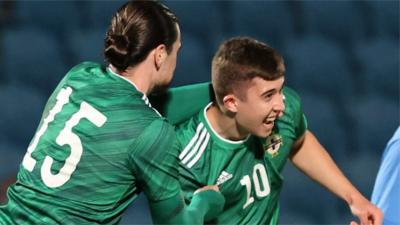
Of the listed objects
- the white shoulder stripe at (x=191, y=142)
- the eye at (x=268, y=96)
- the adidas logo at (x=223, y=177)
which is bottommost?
the adidas logo at (x=223, y=177)

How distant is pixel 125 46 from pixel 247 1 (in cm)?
180

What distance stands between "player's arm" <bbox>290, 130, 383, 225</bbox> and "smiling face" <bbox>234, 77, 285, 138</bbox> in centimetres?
20

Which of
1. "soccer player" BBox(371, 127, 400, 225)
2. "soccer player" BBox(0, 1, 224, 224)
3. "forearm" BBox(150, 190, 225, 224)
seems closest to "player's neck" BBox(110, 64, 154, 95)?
"soccer player" BBox(0, 1, 224, 224)

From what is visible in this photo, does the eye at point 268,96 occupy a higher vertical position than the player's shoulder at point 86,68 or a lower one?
lower

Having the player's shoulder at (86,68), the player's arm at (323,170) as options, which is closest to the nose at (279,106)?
the player's arm at (323,170)

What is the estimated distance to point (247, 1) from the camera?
3.33 meters

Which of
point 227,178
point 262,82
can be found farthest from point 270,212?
point 262,82

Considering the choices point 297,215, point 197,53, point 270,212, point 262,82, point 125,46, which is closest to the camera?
point 125,46

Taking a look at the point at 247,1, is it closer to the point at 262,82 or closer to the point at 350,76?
the point at 350,76

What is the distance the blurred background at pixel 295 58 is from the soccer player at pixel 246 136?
1.02 m

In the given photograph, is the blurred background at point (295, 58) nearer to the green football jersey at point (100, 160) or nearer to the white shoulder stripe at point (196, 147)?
the white shoulder stripe at point (196, 147)

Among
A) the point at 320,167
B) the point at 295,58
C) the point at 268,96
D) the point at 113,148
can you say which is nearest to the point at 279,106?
the point at 268,96

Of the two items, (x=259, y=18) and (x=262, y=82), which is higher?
(x=262, y=82)

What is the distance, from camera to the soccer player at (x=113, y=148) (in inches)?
61.5
